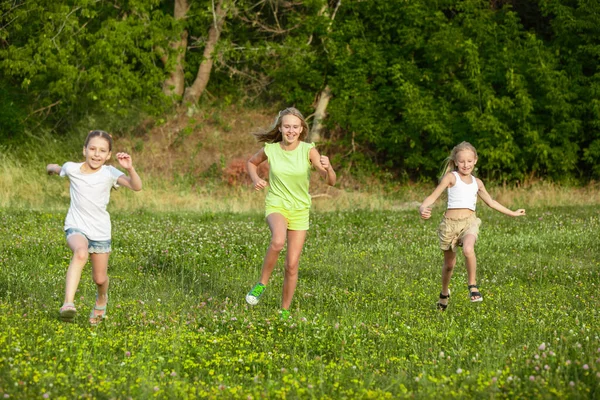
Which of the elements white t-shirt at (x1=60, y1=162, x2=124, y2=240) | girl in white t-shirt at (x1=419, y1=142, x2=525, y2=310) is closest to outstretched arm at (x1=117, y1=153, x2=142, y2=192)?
white t-shirt at (x1=60, y1=162, x2=124, y2=240)

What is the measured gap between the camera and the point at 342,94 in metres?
30.2

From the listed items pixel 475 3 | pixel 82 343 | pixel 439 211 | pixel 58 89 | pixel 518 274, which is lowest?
pixel 82 343

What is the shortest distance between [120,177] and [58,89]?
21.2 metres

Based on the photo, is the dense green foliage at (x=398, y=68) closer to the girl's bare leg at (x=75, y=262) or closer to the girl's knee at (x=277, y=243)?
the girl's knee at (x=277, y=243)

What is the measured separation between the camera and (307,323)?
328 inches

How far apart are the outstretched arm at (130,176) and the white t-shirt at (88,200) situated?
14 cm

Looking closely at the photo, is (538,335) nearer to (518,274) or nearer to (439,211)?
(518,274)

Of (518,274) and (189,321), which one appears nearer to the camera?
(189,321)

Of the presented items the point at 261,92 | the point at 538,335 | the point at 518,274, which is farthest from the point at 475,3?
the point at 538,335

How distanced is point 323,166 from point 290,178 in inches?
16.3

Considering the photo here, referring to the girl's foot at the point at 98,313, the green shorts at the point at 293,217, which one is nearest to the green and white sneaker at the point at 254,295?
the green shorts at the point at 293,217

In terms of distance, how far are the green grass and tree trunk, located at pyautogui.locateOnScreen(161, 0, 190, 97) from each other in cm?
1604

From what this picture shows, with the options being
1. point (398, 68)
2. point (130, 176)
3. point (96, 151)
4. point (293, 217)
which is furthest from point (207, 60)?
point (130, 176)

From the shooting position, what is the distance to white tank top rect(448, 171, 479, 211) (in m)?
9.95
